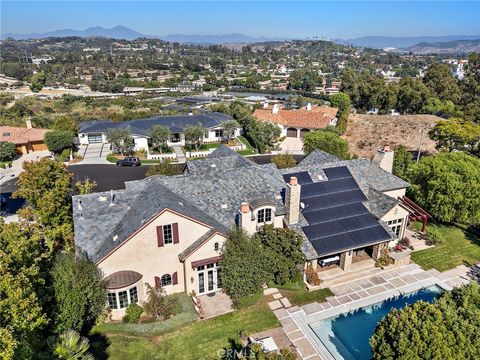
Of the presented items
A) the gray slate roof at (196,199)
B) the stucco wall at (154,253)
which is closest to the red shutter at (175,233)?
the stucco wall at (154,253)

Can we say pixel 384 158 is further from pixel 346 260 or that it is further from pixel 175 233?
pixel 175 233

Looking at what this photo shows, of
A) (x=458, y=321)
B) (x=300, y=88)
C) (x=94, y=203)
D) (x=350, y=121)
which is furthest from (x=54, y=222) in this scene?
(x=300, y=88)

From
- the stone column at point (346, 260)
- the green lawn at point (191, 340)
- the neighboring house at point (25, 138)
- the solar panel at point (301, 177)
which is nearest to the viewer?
the green lawn at point (191, 340)

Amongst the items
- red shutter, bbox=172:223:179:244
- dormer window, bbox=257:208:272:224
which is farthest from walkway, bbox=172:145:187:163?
red shutter, bbox=172:223:179:244

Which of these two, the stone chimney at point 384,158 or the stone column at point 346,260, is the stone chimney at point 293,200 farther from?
the stone chimney at point 384,158

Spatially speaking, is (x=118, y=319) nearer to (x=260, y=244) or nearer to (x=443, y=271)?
(x=260, y=244)

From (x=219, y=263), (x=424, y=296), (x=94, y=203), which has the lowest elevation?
(x=424, y=296)
